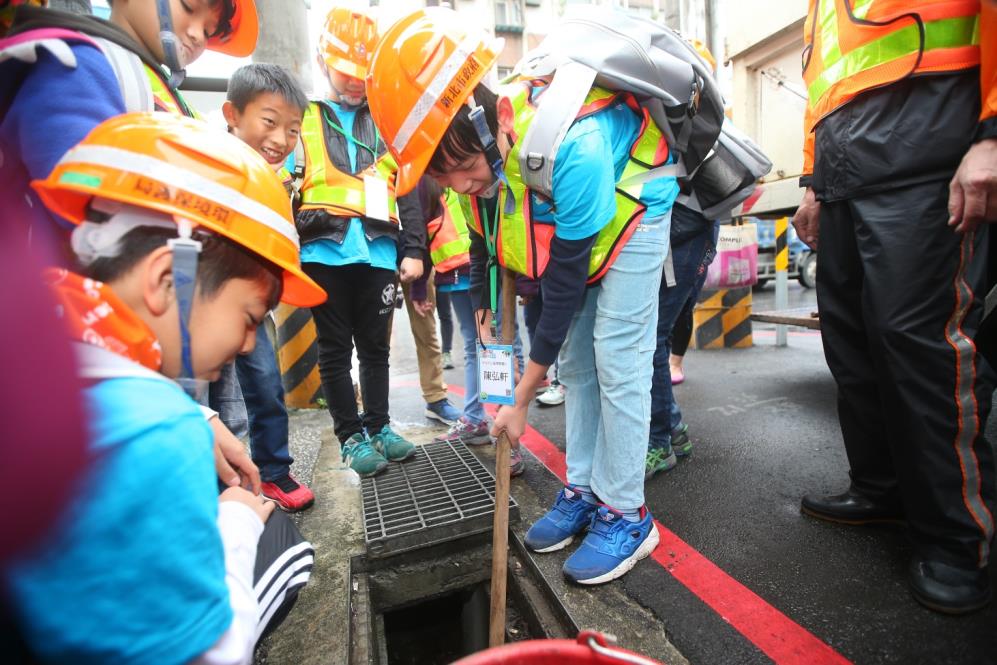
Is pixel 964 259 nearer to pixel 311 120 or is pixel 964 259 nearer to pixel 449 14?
pixel 449 14

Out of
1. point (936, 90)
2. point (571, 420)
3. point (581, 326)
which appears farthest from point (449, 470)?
point (936, 90)

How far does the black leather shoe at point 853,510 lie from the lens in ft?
5.94

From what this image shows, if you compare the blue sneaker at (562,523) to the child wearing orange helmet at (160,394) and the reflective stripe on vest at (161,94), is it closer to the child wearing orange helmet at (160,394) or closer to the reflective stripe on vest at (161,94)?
the child wearing orange helmet at (160,394)

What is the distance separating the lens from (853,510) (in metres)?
1.83

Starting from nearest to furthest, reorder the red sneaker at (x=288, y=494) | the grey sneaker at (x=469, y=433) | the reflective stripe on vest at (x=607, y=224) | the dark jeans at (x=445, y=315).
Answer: the reflective stripe on vest at (x=607, y=224)
the red sneaker at (x=288, y=494)
the grey sneaker at (x=469, y=433)
the dark jeans at (x=445, y=315)

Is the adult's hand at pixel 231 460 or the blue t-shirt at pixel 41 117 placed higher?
the blue t-shirt at pixel 41 117

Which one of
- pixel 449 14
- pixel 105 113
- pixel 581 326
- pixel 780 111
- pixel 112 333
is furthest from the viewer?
pixel 780 111

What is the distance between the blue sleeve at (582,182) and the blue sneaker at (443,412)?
84.5 inches

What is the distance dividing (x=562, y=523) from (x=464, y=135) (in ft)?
4.59

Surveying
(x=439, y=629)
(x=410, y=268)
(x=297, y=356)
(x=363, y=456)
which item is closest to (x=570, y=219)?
(x=410, y=268)

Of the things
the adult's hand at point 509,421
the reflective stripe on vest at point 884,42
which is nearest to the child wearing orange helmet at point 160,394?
the adult's hand at point 509,421

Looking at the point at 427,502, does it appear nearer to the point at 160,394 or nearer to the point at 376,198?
the point at 376,198

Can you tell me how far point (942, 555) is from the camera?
4.75 ft

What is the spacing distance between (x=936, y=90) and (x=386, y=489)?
2380 millimetres
